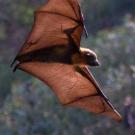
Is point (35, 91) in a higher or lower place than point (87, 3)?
higher

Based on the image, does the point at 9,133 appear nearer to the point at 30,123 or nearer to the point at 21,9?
the point at 30,123

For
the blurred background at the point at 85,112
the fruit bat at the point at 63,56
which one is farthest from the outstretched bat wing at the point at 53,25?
the blurred background at the point at 85,112

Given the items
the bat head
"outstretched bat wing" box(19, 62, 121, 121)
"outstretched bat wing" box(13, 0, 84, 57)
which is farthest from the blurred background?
the bat head

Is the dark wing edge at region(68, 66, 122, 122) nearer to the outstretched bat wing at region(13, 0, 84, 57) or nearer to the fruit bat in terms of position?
the fruit bat

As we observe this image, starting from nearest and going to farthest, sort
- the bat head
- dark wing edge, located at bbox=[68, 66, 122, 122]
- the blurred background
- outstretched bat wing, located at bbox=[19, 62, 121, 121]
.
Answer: the bat head, dark wing edge, located at bbox=[68, 66, 122, 122], outstretched bat wing, located at bbox=[19, 62, 121, 121], the blurred background

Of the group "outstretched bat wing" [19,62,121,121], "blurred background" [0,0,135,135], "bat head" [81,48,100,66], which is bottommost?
"blurred background" [0,0,135,135]

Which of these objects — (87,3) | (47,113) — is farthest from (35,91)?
(87,3)

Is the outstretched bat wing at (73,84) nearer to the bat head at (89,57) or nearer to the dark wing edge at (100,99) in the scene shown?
the dark wing edge at (100,99)

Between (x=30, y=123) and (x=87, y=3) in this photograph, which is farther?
(x=87, y=3)
